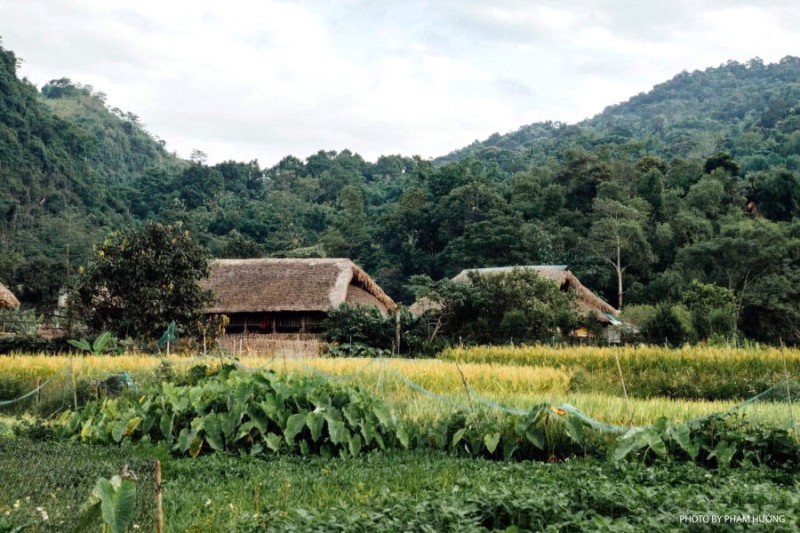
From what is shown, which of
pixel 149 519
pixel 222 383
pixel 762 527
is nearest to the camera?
pixel 762 527

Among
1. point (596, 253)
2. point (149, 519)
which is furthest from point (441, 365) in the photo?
point (596, 253)

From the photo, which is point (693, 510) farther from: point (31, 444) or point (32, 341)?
point (32, 341)

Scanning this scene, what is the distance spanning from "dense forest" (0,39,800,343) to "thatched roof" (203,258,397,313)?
1182cm

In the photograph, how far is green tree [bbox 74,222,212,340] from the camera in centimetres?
1709

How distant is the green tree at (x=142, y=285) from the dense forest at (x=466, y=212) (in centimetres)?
1818

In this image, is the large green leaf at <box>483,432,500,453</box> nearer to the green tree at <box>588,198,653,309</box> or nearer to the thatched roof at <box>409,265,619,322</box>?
the thatched roof at <box>409,265,619,322</box>

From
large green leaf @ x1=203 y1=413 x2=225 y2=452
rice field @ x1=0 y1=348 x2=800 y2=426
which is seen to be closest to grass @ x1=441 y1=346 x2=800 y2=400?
rice field @ x1=0 y1=348 x2=800 y2=426

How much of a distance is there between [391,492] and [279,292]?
18.7 meters

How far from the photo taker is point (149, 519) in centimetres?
456

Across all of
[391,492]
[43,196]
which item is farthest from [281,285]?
[43,196]

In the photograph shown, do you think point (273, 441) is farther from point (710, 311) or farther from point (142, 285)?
point (710, 311)

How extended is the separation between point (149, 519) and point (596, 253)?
31.4 m

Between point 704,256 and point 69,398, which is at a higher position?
point 704,256

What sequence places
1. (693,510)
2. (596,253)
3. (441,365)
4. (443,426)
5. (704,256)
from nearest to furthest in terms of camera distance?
(693,510) → (443,426) → (441,365) → (704,256) → (596,253)
